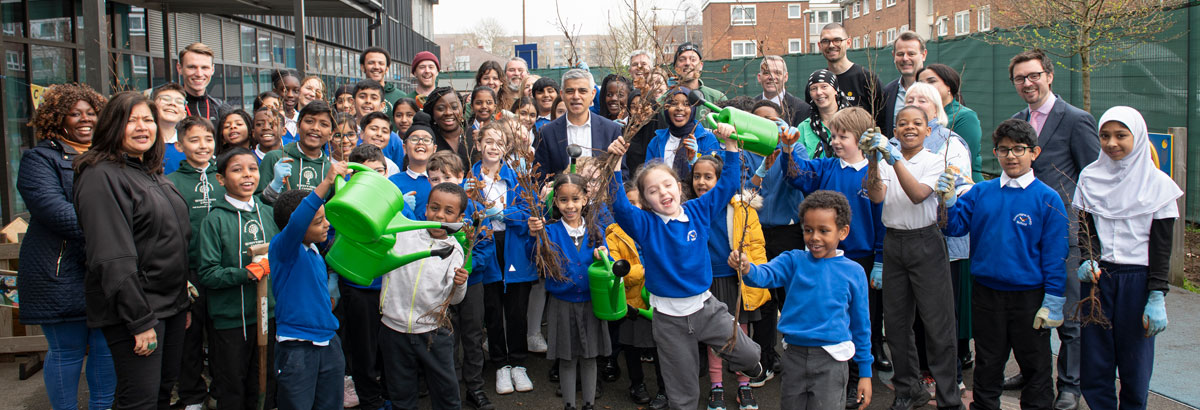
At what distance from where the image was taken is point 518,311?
16.9 feet

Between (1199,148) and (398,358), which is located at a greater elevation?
(1199,148)

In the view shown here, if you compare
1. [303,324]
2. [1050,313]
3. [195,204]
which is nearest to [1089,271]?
[1050,313]

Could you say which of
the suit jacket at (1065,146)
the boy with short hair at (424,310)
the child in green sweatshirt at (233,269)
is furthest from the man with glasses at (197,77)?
the suit jacket at (1065,146)

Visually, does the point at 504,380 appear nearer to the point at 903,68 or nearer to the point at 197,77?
the point at 197,77

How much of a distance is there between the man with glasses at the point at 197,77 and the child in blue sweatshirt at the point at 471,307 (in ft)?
6.31

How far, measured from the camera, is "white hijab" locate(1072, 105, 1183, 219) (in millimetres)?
3951

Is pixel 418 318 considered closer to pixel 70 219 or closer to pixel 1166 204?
pixel 70 219

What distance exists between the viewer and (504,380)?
16.4ft

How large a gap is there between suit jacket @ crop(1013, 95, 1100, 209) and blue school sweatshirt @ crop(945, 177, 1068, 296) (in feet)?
2.06

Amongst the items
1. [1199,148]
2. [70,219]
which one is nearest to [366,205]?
[70,219]

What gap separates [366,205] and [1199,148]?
8716 millimetres

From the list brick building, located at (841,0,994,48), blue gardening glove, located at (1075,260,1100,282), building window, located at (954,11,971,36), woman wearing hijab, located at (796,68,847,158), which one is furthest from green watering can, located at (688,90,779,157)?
building window, located at (954,11,971,36)

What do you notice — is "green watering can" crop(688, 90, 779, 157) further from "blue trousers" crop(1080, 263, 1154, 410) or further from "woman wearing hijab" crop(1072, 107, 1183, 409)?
"blue trousers" crop(1080, 263, 1154, 410)

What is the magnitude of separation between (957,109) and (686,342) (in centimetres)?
257
